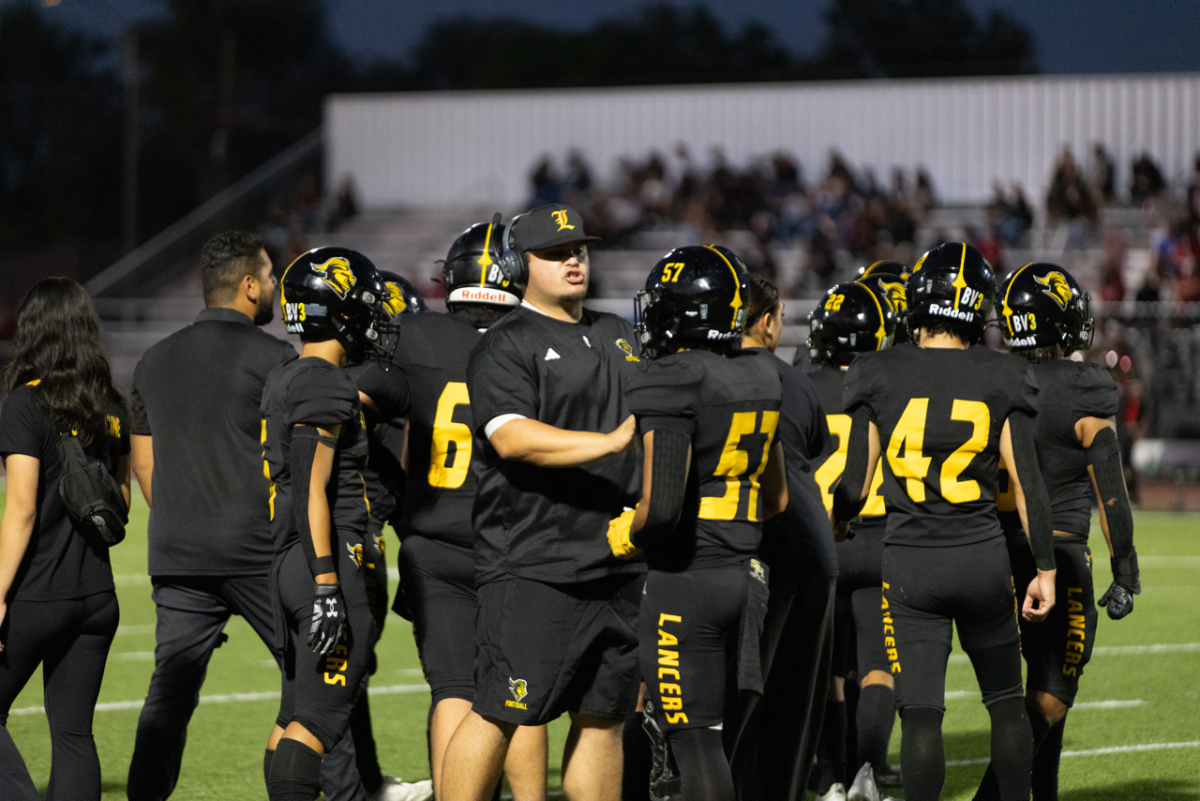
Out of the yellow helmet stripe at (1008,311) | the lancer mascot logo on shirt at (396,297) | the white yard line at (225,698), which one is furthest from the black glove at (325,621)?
the white yard line at (225,698)

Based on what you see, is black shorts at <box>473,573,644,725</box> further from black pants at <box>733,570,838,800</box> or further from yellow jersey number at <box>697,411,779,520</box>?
black pants at <box>733,570,838,800</box>

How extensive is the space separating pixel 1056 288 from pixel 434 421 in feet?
7.74

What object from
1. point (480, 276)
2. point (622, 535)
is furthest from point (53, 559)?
point (622, 535)

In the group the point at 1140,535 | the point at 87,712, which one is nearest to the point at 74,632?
the point at 87,712

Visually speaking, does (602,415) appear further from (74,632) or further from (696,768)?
(74,632)

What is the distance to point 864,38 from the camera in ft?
115

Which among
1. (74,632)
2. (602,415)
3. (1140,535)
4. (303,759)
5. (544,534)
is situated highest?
(602,415)

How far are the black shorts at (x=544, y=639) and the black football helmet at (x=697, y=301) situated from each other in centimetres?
78

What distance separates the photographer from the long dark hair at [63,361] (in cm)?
476

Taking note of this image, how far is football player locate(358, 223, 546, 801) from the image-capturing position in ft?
16.3

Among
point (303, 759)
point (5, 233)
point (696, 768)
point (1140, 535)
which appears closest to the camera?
point (696, 768)

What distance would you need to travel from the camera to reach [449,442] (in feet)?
16.6

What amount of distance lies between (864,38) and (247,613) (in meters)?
32.1

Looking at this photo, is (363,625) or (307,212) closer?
(363,625)
